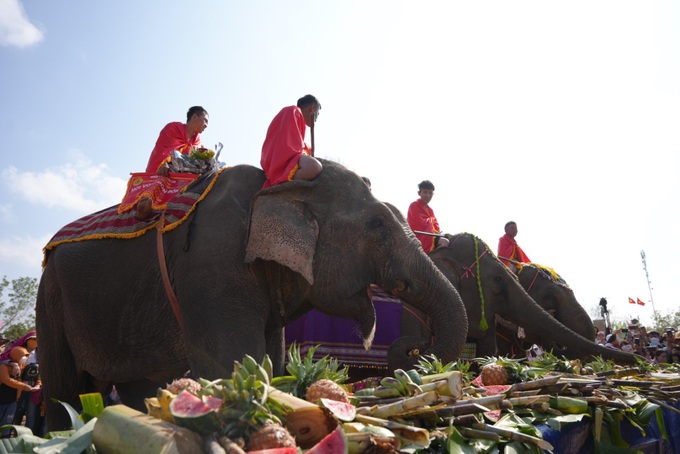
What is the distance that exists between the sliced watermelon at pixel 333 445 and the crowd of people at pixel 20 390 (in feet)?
23.0

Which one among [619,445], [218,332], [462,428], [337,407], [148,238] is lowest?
[619,445]

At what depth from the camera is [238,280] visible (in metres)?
3.79

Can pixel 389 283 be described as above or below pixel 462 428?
above

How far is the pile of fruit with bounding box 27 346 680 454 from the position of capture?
1.35 metres

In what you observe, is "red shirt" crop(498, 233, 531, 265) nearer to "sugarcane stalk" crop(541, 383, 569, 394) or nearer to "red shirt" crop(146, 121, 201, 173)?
"red shirt" crop(146, 121, 201, 173)

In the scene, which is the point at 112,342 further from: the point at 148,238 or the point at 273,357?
the point at 273,357

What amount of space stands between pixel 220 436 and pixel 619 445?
2.15 meters

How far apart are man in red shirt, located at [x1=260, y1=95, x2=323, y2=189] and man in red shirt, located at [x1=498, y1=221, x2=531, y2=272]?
735 centimetres

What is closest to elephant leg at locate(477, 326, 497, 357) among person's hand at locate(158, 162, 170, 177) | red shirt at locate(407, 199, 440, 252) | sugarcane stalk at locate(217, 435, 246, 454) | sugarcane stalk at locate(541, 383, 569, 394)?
red shirt at locate(407, 199, 440, 252)

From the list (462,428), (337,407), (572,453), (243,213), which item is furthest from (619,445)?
(243,213)

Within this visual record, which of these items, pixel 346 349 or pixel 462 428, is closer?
pixel 462 428

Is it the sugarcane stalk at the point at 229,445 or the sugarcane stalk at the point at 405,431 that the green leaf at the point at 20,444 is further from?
the sugarcane stalk at the point at 405,431

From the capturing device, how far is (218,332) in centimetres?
357

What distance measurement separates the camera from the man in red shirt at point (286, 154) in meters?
4.16
